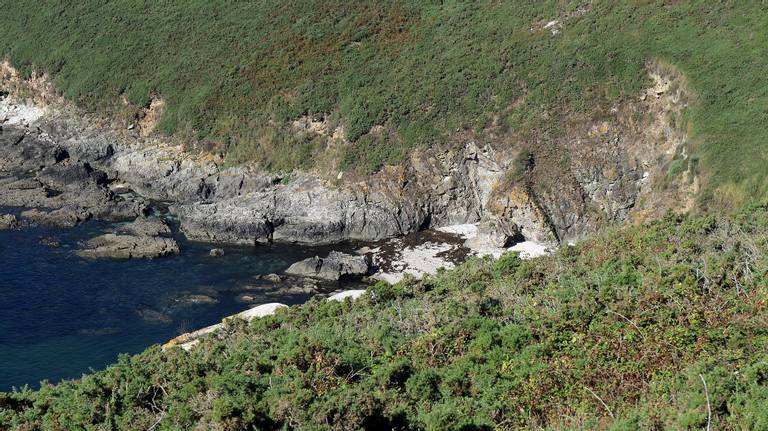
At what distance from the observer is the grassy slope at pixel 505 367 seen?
14.8 metres

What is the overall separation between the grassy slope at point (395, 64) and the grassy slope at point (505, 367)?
2324 centimetres

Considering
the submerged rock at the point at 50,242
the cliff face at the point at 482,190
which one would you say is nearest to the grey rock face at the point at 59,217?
the cliff face at the point at 482,190

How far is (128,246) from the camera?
161ft

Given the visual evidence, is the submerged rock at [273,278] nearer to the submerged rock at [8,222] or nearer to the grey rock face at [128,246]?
the grey rock face at [128,246]

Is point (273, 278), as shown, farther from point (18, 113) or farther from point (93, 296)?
point (18, 113)

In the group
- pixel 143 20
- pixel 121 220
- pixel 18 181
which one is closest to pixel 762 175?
pixel 121 220

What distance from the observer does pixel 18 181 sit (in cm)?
6072

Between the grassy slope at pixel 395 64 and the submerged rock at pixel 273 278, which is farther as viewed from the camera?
the grassy slope at pixel 395 64

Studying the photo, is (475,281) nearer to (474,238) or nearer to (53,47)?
(474,238)

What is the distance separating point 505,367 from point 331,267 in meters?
28.7

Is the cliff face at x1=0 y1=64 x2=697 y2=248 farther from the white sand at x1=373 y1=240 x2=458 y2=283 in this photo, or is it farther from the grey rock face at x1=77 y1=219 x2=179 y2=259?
the white sand at x1=373 y1=240 x2=458 y2=283

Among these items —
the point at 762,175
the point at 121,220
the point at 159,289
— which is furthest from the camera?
the point at 121,220

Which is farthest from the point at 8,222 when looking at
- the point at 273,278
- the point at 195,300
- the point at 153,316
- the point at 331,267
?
the point at 331,267

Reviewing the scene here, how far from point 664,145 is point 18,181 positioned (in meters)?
50.6
